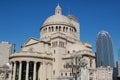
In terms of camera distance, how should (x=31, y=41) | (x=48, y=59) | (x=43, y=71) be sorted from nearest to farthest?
(x=43, y=71) < (x=48, y=59) < (x=31, y=41)

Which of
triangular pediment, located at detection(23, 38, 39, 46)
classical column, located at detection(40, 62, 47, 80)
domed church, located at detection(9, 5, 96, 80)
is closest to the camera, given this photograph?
domed church, located at detection(9, 5, 96, 80)

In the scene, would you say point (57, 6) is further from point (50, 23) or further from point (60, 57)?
point (60, 57)

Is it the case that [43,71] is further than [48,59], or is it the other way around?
[48,59]

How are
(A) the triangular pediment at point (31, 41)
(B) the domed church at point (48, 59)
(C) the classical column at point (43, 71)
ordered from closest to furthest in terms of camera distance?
(B) the domed church at point (48, 59)
(C) the classical column at point (43, 71)
(A) the triangular pediment at point (31, 41)

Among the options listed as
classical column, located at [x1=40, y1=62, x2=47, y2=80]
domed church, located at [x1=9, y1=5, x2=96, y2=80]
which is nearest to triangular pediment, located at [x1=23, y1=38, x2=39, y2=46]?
domed church, located at [x1=9, y1=5, x2=96, y2=80]

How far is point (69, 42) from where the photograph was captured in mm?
75875

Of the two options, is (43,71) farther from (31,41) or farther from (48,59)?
(31,41)

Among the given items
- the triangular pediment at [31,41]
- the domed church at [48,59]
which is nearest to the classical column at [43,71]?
the domed church at [48,59]

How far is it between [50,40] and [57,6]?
24985 mm

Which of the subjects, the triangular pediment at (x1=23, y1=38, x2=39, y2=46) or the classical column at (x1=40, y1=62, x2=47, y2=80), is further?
the triangular pediment at (x1=23, y1=38, x2=39, y2=46)

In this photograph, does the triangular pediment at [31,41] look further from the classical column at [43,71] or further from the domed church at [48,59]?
the classical column at [43,71]

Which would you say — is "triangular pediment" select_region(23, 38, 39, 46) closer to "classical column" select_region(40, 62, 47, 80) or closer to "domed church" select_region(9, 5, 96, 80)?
"domed church" select_region(9, 5, 96, 80)

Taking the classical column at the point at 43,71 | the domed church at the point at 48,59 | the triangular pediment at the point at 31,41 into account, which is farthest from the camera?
the triangular pediment at the point at 31,41

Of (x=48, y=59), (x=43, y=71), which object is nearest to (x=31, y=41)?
(x=48, y=59)
